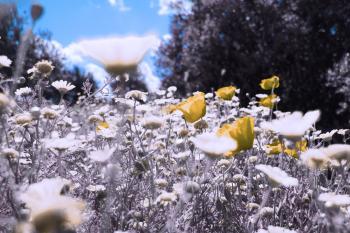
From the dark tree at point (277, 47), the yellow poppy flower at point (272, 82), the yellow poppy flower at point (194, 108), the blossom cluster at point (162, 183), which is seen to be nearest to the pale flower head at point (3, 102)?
the blossom cluster at point (162, 183)

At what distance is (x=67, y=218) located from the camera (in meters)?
0.78

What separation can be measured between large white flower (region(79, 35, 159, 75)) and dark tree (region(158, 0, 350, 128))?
8407 mm

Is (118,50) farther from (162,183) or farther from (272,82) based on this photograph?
(272,82)

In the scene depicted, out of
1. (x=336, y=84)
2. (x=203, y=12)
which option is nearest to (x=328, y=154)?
(x=336, y=84)

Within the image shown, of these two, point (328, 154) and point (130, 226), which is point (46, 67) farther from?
point (328, 154)

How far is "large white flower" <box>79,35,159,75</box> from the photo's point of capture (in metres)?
1.21

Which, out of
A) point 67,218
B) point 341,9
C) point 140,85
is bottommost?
point 67,218

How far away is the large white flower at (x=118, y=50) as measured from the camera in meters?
1.21

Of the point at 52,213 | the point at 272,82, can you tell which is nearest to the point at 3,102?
the point at 52,213

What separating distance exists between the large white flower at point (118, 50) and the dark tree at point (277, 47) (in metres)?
8.41

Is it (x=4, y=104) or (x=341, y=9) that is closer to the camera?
(x=4, y=104)

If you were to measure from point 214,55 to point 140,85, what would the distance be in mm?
7824

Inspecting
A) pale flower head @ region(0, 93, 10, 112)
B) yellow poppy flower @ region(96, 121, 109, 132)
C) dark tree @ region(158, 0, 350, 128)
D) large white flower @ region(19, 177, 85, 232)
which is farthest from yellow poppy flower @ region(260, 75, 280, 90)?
dark tree @ region(158, 0, 350, 128)

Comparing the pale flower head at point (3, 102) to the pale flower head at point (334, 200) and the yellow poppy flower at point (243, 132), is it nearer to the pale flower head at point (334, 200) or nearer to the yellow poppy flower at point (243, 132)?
the yellow poppy flower at point (243, 132)
